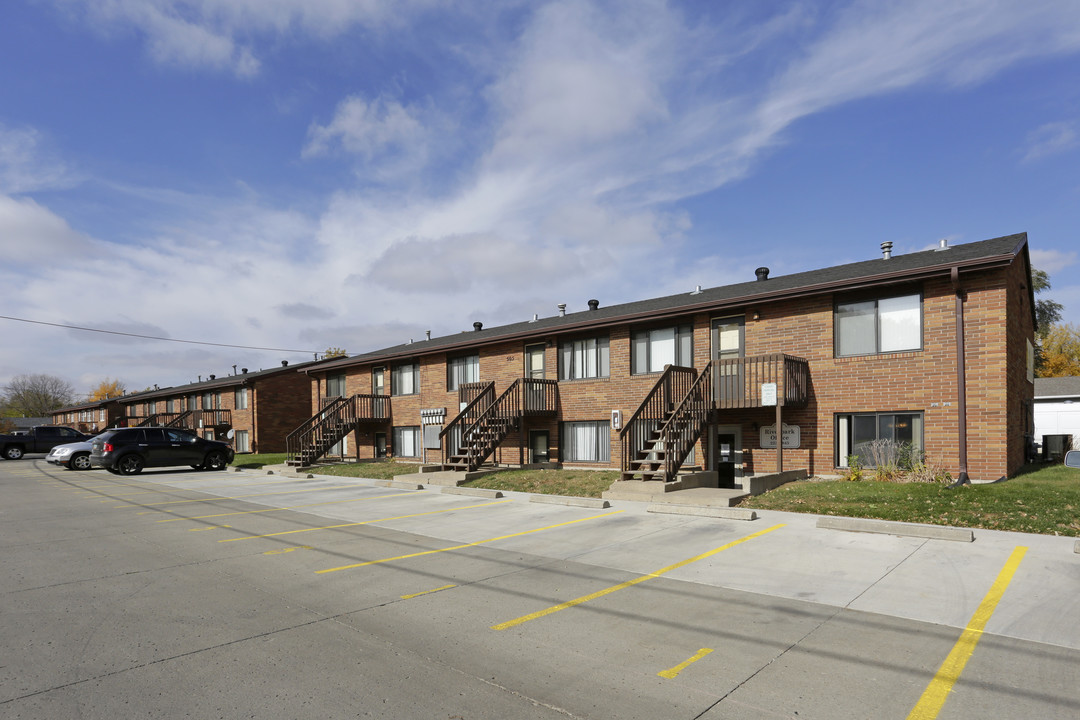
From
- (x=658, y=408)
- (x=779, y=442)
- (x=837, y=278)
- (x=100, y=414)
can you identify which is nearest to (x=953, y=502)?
(x=779, y=442)

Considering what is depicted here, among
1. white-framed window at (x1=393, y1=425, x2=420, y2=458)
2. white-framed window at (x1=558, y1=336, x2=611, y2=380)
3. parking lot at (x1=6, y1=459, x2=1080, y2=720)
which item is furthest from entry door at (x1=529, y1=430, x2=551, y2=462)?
parking lot at (x1=6, y1=459, x2=1080, y2=720)

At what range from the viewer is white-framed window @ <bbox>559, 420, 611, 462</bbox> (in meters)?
19.9

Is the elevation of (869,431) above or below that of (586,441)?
above

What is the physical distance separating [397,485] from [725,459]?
908cm

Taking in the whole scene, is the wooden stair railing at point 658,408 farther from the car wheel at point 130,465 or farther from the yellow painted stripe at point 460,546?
the car wheel at point 130,465

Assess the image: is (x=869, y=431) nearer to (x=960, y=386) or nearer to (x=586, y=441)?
(x=960, y=386)

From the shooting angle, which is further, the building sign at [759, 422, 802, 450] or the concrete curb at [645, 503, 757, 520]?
the building sign at [759, 422, 802, 450]

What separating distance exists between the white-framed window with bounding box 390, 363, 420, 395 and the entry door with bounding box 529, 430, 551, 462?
717 cm

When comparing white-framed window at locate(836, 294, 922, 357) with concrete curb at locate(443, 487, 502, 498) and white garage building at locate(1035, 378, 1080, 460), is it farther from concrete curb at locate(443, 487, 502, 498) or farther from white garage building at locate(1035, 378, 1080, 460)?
white garage building at locate(1035, 378, 1080, 460)

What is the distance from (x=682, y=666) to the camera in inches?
183

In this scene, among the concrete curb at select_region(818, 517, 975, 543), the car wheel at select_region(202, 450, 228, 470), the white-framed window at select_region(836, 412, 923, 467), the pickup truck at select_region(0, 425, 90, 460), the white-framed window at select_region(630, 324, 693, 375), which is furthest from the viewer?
the pickup truck at select_region(0, 425, 90, 460)

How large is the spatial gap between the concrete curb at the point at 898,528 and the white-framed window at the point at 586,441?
1021cm

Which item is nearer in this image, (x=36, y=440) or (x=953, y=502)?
(x=953, y=502)

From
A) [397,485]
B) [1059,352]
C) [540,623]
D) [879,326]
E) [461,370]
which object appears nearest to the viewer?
[540,623]
